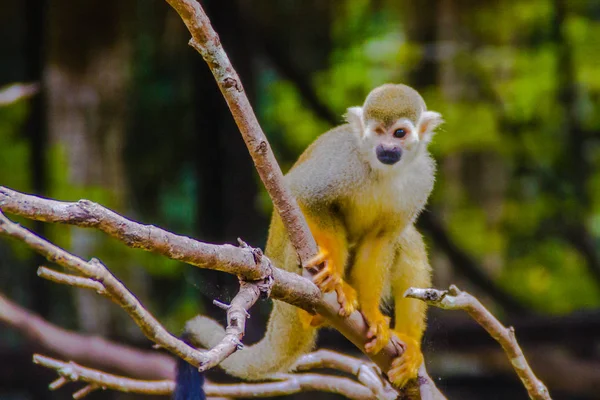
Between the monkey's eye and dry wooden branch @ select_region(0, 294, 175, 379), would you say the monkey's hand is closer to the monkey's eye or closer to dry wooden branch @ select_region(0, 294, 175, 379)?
the monkey's eye

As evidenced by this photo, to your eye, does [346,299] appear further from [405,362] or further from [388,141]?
[388,141]

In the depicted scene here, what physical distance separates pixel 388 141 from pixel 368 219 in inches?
12.9

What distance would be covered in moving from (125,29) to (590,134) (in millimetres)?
4110

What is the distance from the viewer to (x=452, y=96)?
6609 millimetres

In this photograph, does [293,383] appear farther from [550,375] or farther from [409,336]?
[550,375]

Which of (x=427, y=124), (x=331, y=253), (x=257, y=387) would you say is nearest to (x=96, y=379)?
(x=257, y=387)

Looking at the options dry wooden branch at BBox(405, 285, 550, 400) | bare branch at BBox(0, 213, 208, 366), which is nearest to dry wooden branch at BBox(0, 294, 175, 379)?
dry wooden branch at BBox(405, 285, 550, 400)

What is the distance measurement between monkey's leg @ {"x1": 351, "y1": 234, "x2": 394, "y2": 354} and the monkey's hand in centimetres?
15

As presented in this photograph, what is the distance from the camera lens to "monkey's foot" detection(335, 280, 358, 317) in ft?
8.22

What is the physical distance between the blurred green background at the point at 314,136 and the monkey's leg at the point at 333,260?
169cm

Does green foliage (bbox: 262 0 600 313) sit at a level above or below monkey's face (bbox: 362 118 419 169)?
above

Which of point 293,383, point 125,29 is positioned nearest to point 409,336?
point 293,383

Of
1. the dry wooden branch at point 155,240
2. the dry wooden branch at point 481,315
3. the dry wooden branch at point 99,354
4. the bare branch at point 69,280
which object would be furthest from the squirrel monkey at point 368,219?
the bare branch at point 69,280

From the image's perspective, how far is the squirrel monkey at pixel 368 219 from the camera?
280 cm
